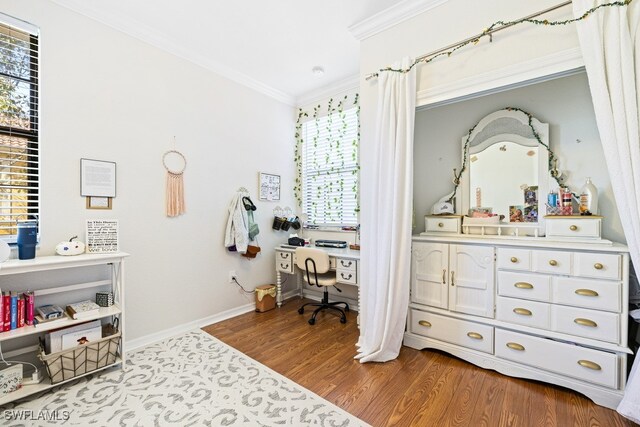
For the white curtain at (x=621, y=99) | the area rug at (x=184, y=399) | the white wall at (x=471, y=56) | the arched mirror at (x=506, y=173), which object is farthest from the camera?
the arched mirror at (x=506, y=173)

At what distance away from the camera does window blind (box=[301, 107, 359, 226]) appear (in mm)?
3650

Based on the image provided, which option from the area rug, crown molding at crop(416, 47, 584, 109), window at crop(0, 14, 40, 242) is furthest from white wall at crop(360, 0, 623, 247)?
window at crop(0, 14, 40, 242)

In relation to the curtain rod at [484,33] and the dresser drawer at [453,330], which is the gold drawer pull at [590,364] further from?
the curtain rod at [484,33]

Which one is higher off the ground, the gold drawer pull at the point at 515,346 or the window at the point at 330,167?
the window at the point at 330,167

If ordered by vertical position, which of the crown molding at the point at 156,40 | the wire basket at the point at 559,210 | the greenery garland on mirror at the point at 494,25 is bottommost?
the wire basket at the point at 559,210

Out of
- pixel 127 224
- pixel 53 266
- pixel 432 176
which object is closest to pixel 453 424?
pixel 432 176

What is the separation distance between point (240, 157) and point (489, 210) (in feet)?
9.11

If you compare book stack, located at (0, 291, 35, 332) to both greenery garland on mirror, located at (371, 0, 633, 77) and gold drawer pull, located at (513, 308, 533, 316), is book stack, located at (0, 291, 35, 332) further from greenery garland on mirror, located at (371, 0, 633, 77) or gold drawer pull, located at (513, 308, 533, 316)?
gold drawer pull, located at (513, 308, 533, 316)

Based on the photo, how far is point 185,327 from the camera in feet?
9.46

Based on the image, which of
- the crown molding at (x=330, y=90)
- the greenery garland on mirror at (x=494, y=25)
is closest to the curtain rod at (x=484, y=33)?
the greenery garland on mirror at (x=494, y=25)

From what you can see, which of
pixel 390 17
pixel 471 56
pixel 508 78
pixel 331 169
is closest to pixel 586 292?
pixel 508 78

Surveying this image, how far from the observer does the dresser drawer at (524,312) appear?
1925mm

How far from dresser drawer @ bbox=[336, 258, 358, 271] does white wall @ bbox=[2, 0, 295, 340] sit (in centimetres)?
116

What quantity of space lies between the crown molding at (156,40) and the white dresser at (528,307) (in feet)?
9.15
